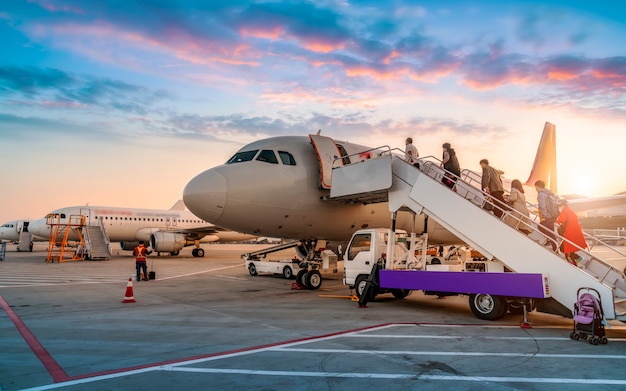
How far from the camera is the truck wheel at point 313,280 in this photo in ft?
47.6

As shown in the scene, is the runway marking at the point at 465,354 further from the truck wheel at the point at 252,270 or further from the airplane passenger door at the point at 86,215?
→ the airplane passenger door at the point at 86,215

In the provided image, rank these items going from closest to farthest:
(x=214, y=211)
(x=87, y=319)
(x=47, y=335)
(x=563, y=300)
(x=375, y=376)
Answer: (x=375, y=376) → (x=47, y=335) → (x=563, y=300) → (x=87, y=319) → (x=214, y=211)

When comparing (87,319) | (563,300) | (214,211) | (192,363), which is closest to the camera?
(192,363)

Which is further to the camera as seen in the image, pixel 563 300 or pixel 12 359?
pixel 563 300

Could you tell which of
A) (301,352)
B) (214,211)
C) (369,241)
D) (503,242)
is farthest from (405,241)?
(301,352)

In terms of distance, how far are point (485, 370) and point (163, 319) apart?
20.9 feet

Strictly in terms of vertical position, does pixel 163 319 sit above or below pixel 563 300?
below

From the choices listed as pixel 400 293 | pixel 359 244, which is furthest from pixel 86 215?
pixel 400 293

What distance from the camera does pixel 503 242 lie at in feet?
29.6

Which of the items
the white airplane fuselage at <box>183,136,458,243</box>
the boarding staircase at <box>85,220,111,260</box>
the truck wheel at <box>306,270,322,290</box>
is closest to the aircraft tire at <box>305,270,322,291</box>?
the truck wheel at <box>306,270,322,290</box>

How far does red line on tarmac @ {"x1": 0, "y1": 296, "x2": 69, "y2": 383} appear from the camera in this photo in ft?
16.6

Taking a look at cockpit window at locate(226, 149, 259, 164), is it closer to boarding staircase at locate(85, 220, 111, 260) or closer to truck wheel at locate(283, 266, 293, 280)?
truck wheel at locate(283, 266, 293, 280)

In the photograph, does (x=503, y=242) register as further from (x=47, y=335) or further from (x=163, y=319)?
(x=47, y=335)

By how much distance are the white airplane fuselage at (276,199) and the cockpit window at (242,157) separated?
0.11 m
